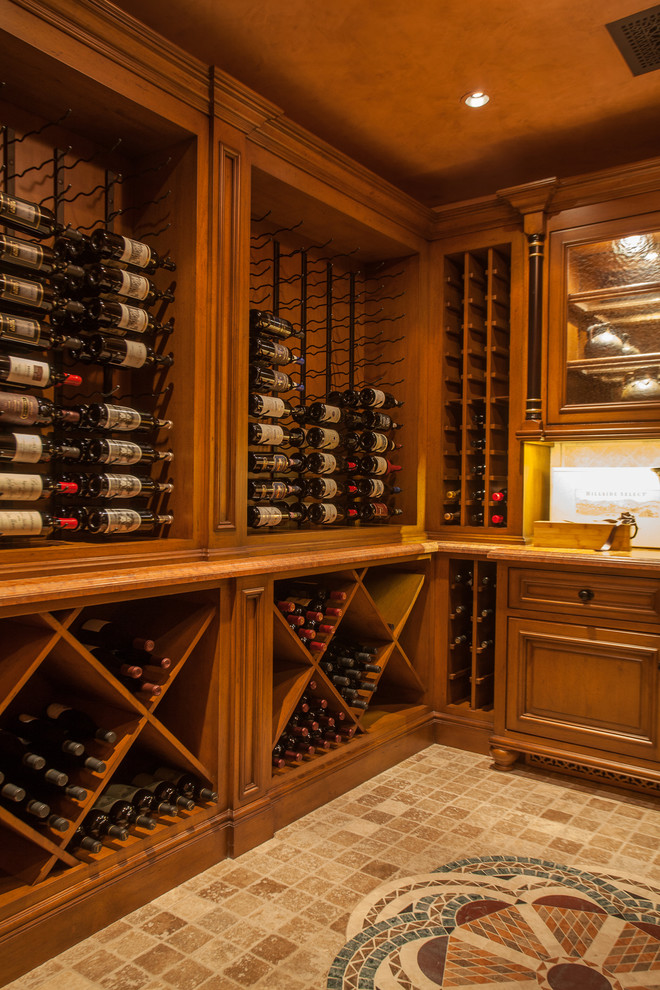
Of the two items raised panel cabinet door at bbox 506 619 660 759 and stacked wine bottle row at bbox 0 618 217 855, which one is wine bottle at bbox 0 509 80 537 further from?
raised panel cabinet door at bbox 506 619 660 759

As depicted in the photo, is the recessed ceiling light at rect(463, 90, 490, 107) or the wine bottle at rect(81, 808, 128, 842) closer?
the wine bottle at rect(81, 808, 128, 842)

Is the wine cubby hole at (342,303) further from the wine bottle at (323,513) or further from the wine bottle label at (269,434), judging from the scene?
the wine bottle label at (269,434)

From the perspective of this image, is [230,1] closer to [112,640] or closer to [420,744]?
[112,640]

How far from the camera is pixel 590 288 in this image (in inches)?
119

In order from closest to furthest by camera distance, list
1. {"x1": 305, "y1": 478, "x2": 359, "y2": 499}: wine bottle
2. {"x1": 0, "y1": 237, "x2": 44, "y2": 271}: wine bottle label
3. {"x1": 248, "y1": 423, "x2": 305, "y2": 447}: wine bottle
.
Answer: {"x1": 0, "y1": 237, "x2": 44, "y2": 271}: wine bottle label, {"x1": 248, "y1": 423, "x2": 305, "y2": 447}: wine bottle, {"x1": 305, "y1": 478, "x2": 359, "y2": 499}: wine bottle

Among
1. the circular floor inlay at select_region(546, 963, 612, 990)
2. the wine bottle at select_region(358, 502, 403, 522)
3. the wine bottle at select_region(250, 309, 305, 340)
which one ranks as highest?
the wine bottle at select_region(250, 309, 305, 340)

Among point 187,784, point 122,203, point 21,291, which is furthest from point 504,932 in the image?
point 122,203

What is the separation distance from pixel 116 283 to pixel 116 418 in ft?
1.29

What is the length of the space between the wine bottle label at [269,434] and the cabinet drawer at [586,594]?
3.88 feet

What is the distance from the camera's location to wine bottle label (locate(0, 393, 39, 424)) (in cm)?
175

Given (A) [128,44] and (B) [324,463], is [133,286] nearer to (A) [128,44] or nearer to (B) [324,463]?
(A) [128,44]

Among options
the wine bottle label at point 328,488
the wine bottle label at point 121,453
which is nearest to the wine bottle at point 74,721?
the wine bottle label at point 121,453

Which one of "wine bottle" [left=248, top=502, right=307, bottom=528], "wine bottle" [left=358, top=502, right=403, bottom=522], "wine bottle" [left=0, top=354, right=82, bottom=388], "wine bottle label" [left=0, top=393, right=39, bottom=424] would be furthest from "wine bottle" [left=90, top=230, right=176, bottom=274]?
"wine bottle" [left=358, top=502, right=403, bottom=522]

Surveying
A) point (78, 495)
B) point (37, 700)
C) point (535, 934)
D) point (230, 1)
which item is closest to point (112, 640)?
point (37, 700)
